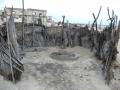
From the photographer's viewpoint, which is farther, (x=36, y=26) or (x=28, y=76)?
(x=36, y=26)

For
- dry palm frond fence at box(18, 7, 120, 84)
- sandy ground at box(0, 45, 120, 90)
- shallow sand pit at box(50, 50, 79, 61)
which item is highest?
dry palm frond fence at box(18, 7, 120, 84)

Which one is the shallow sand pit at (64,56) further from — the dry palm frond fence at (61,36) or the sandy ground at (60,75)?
the dry palm frond fence at (61,36)

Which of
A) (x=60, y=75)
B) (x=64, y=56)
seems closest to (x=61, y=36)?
(x=64, y=56)

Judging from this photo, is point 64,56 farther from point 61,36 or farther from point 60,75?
point 61,36

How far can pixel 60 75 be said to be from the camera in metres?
7.15

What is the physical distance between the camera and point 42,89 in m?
5.96

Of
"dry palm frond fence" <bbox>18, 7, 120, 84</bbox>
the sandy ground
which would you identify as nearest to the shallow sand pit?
the sandy ground

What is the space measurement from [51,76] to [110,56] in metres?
2.56

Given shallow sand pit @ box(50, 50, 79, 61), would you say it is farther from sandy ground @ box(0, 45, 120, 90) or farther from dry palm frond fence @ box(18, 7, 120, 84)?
dry palm frond fence @ box(18, 7, 120, 84)

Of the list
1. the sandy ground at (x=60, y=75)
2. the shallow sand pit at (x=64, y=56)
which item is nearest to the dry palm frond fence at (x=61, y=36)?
the shallow sand pit at (x=64, y=56)

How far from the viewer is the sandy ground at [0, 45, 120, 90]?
617 centimetres

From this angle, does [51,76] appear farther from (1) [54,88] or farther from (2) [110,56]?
(2) [110,56]

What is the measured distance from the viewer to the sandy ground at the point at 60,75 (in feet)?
20.2

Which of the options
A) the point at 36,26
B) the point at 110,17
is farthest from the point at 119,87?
the point at 36,26
